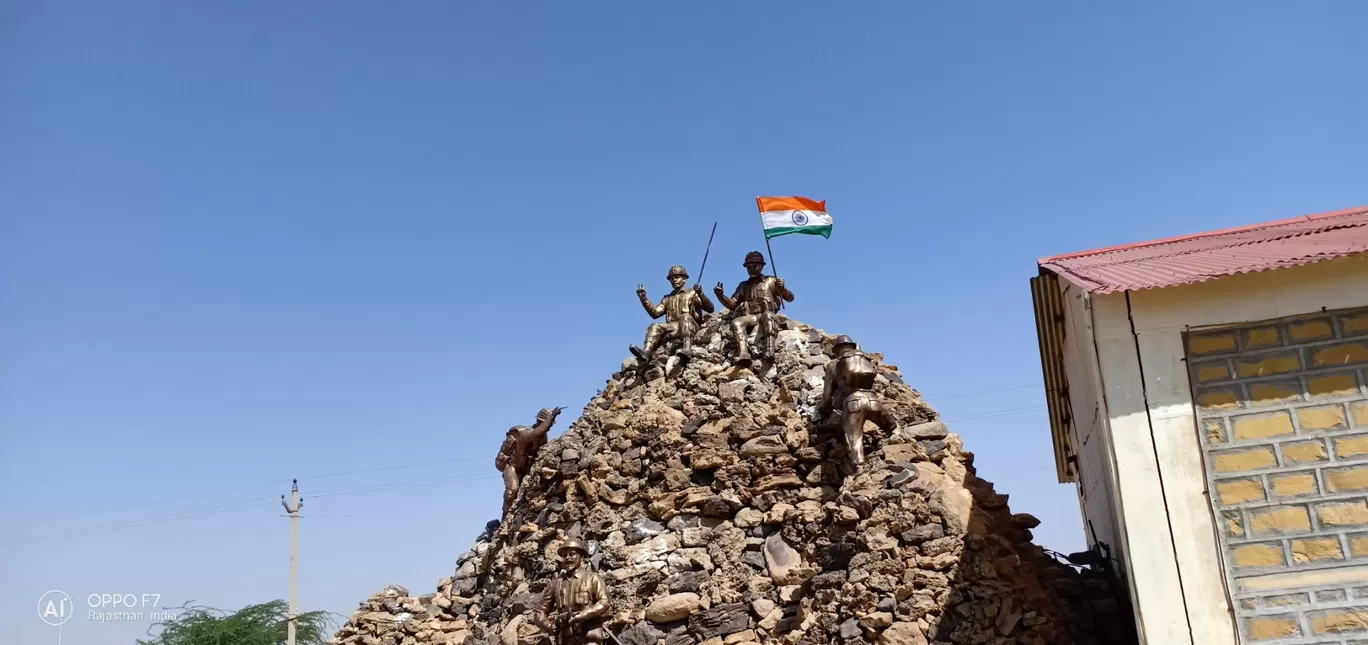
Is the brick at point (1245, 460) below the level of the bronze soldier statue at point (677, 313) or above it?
below

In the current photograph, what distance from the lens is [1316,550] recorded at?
7.23m

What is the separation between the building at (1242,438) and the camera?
23.7 feet

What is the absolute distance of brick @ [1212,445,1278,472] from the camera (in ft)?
24.5

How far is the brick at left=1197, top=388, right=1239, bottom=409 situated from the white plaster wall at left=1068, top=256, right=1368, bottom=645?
105mm

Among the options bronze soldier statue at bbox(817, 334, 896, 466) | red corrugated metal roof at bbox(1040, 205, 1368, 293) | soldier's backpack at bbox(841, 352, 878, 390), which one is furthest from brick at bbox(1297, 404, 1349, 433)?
soldier's backpack at bbox(841, 352, 878, 390)

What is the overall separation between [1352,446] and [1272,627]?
1.52m

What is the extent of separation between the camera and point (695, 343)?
15.6m

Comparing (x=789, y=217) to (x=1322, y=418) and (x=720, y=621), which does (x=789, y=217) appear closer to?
(x=720, y=621)

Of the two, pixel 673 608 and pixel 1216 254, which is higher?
pixel 1216 254

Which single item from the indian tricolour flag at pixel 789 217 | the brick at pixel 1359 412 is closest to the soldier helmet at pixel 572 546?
the indian tricolour flag at pixel 789 217

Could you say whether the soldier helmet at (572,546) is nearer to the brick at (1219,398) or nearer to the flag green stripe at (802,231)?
the flag green stripe at (802,231)

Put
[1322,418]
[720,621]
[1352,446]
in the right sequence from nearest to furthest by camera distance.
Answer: [1352,446] → [1322,418] → [720,621]

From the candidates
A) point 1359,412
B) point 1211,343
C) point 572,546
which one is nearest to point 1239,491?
point 1359,412

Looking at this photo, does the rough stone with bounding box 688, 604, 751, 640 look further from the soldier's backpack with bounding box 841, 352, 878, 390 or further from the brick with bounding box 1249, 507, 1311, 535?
the brick with bounding box 1249, 507, 1311, 535
